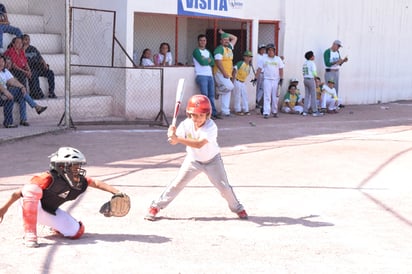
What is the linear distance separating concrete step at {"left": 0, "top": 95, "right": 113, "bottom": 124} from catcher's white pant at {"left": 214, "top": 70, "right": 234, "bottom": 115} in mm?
2768

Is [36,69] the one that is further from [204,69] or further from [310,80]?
[310,80]

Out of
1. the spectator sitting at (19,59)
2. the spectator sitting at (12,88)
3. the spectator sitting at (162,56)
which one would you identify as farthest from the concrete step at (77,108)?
the spectator sitting at (162,56)

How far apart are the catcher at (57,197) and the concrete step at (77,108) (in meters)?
7.85

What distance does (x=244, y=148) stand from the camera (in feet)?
40.7

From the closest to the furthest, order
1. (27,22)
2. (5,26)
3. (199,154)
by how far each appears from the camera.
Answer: (199,154) → (5,26) → (27,22)

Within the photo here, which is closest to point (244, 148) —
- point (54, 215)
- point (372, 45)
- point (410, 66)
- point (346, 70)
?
point (54, 215)

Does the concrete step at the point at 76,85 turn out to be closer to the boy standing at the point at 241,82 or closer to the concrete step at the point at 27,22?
the concrete step at the point at 27,22

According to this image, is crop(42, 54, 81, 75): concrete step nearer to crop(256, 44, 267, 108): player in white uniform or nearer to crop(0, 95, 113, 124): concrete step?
crop(0, 95, 113, 124): concrete step

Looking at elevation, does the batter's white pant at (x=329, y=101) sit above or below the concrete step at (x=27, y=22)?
below

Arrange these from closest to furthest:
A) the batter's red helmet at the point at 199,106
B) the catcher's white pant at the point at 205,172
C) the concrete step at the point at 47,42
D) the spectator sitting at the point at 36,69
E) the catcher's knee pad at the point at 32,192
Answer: the catcher's knee pad at the point at 32,192, the batter's red helmet at the point at 199,106, the catcher's white pant at the point at 205,172, the spectator sitting at the point at 36,69, the concrete step at the point at 47,42

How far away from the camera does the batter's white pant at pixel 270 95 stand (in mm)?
18062

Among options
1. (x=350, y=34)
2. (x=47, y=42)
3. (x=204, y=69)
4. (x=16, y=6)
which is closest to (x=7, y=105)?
(x=47, y=42)

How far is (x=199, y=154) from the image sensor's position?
7.31 meters

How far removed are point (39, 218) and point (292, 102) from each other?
13.9 meters
